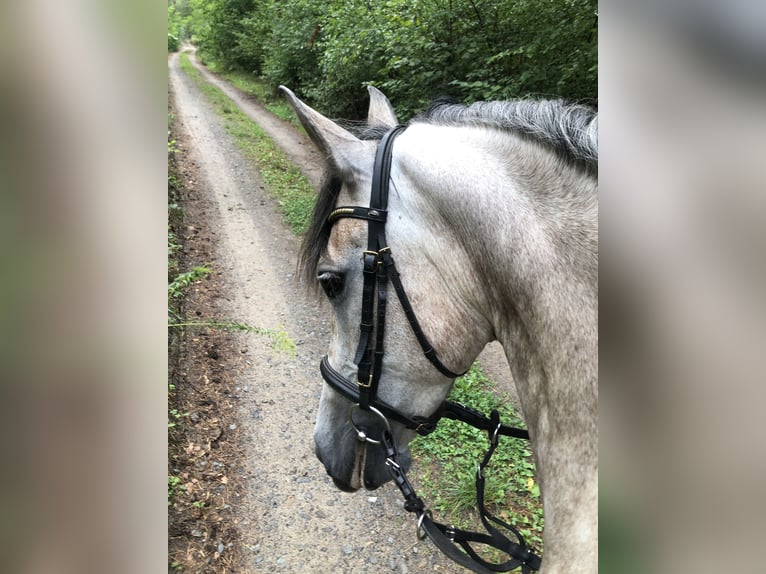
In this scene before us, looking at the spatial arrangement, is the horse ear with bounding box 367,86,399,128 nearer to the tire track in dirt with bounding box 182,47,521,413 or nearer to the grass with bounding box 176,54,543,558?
the tire track in dirt with bounding box 182,47,521,413

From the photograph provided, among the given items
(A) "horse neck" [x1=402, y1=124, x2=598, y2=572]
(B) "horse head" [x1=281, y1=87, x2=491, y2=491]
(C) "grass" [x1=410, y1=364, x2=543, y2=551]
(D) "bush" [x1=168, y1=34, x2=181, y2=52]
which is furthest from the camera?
(C) "grass" [x1=410, y1=364, x2=543, y2=551]

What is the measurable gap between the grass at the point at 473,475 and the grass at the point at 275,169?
3039mm

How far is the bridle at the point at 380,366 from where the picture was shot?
1.64 m

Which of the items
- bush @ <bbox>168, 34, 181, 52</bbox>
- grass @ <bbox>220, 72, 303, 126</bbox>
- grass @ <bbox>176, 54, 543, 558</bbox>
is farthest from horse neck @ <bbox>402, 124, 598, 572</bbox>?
grass @ <bbox>220, 72, 303, 126</bbox>

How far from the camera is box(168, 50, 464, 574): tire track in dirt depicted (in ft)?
10.3

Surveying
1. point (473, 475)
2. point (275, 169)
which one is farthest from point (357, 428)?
point (275, 169)

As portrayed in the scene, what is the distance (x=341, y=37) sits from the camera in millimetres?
9430

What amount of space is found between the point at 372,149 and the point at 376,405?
37.8 inches

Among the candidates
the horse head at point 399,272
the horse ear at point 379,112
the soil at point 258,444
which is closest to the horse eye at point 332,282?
the horse head at point 399,272

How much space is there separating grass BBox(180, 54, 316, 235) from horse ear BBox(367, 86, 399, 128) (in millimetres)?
3535

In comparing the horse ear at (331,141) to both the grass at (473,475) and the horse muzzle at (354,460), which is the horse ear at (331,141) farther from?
the grass at (473,475)

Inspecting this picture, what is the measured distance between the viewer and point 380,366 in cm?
175
